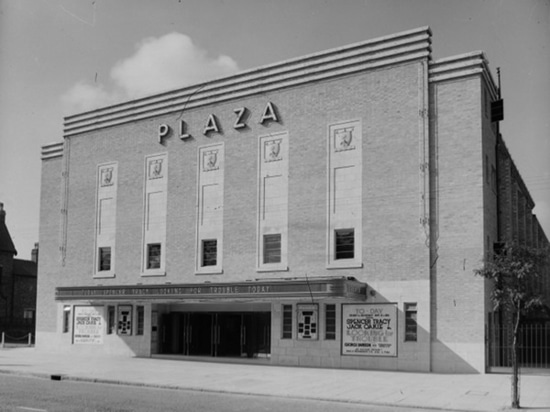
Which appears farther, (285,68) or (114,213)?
(114,213)

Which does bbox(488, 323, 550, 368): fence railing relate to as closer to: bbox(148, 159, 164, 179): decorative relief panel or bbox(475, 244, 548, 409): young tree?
bbox(475, 244, 548, 409): young tree

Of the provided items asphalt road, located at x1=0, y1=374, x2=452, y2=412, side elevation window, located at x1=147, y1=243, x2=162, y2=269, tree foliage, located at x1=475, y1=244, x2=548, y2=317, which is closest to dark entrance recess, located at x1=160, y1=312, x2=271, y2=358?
side elevation window, located at x1=147, y1=243, x2=162, y2=269

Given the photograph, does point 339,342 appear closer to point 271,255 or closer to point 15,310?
point 271,255

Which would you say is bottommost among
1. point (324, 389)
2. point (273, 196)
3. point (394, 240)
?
point (324, 389)

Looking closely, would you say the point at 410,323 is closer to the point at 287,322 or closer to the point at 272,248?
the point at 287,322

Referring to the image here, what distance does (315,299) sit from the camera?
26.4 m

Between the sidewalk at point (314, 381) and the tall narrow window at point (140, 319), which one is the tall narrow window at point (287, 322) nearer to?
the sidewalk at point (314, 381)

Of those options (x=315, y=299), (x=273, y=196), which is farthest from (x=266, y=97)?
(x=315, y=299)

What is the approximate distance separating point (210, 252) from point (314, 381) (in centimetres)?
1070

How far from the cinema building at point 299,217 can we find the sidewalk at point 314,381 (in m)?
2.09

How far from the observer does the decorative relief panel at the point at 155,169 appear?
106 ft

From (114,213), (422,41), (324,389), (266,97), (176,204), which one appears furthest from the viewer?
(114,213)

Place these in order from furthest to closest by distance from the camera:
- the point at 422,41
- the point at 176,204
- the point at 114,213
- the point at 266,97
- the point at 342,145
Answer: the point at 114,213
the point at 176,204
the point at 266,97
the point at 342,145
the point at 422,41

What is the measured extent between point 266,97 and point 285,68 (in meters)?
1.47
